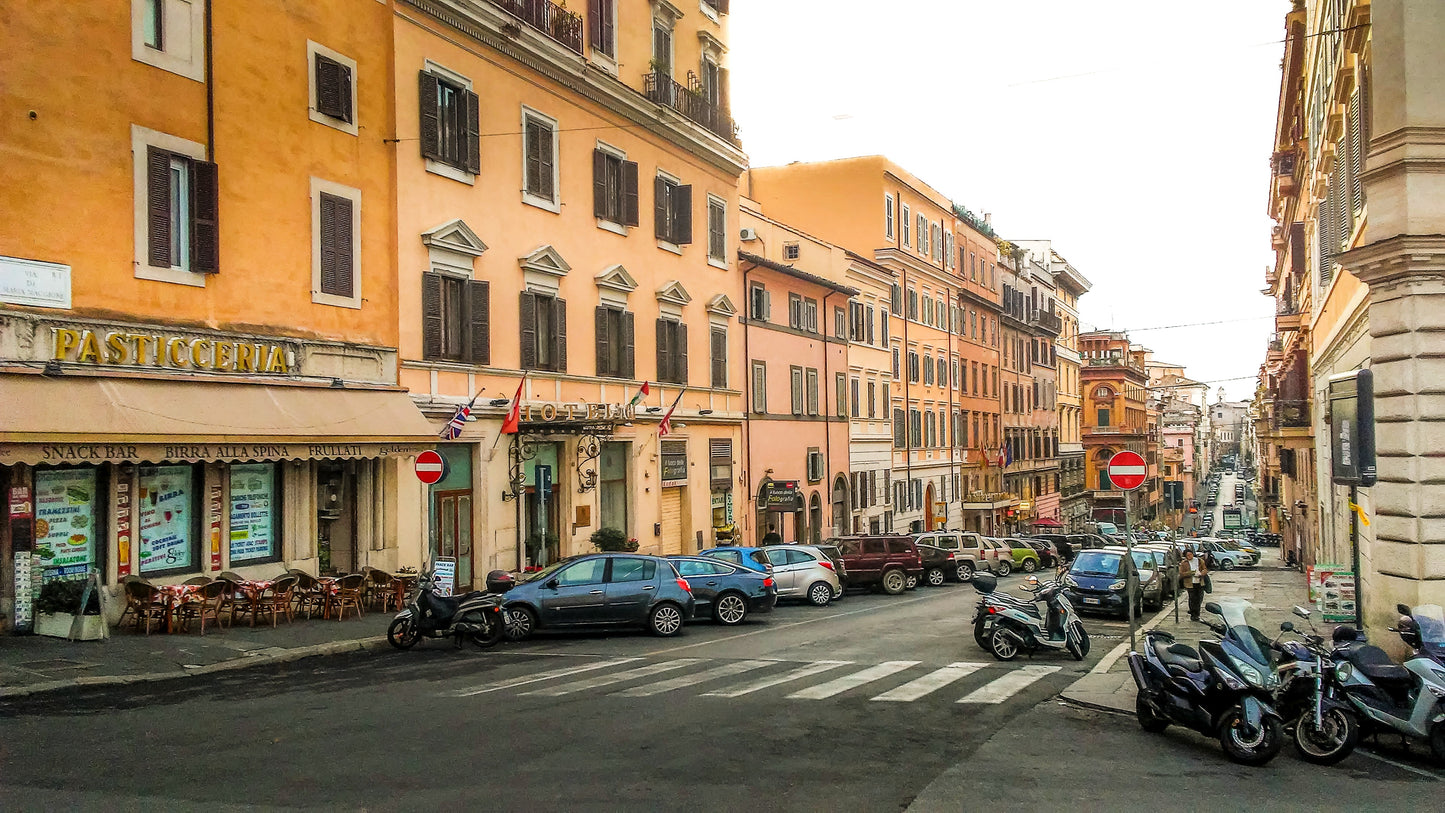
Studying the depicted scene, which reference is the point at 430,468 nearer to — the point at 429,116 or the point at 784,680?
the point at 784,680

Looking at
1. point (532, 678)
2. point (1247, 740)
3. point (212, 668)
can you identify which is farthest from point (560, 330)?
point (1247, 740)

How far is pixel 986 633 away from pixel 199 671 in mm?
11231

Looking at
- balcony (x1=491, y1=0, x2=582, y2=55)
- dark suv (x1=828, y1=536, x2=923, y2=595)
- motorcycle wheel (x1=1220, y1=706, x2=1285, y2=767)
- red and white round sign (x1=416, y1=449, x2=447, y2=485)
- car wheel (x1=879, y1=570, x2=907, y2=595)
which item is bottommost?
car wheel (x1=879, y1=570, x2=907, y2=595)

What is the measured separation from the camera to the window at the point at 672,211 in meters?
34.4

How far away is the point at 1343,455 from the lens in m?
16.0

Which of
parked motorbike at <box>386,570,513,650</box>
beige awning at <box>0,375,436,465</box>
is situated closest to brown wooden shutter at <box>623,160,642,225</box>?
beige awning at <box>0,375,436,465</box>

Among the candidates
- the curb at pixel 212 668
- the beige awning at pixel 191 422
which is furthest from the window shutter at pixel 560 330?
the curb at pixel 212 668

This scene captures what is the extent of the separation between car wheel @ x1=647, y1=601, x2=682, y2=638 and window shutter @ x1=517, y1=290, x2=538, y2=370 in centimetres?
926

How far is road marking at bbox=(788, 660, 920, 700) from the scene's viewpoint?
Answer: 1377 centimetres

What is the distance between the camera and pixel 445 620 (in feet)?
60.3

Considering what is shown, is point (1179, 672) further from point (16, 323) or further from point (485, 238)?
point (485, 238)

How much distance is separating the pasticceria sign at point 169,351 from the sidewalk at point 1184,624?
46.8 ft

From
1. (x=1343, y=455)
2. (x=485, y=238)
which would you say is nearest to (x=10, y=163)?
(x=485, y=238)

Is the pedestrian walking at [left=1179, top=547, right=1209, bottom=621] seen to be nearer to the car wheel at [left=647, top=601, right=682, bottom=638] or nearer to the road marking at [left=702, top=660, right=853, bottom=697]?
the road marking at [left=702, top=660, right=853, bottom=697]
